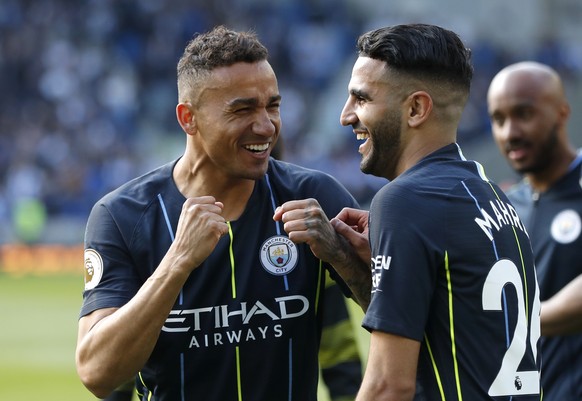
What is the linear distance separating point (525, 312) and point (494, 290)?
0.58 feet

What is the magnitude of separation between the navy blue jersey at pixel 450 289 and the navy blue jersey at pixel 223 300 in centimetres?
84

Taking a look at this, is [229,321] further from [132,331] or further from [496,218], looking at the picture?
[496,218]

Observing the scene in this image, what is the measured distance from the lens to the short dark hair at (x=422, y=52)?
3.57 m

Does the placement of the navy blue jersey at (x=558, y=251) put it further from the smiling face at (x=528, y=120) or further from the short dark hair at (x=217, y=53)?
the short dark hair at (x=217, y=53)

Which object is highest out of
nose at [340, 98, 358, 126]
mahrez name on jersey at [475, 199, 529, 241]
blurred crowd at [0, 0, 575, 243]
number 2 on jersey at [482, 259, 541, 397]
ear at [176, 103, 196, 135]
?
blurred crowd at [0, 0, 575, 243]

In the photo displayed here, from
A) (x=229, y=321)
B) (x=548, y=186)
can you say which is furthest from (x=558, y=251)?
(x=229, y=321)

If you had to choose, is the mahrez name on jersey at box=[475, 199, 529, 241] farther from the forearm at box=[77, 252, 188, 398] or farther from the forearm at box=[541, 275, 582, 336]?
the forearm at box=[541, 275, 582, 336]

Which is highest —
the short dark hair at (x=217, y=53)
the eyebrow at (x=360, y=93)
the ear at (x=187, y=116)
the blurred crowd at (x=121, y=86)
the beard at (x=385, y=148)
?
the blurred crowd at (x=121, y=86)

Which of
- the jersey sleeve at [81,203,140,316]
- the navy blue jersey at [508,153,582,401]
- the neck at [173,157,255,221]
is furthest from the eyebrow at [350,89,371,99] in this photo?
the navy blue jersey at [508,153,582,401]

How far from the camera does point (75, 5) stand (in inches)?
1131

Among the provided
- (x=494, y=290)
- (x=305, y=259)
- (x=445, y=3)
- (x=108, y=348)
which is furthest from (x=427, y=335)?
(x=445, y=3)

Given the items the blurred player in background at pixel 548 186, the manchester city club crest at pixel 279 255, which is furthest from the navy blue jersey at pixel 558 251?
the manchester city club crest at pixel 279 255

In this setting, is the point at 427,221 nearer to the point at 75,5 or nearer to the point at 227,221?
the point at 227,221

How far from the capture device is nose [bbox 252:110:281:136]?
13.7ft
